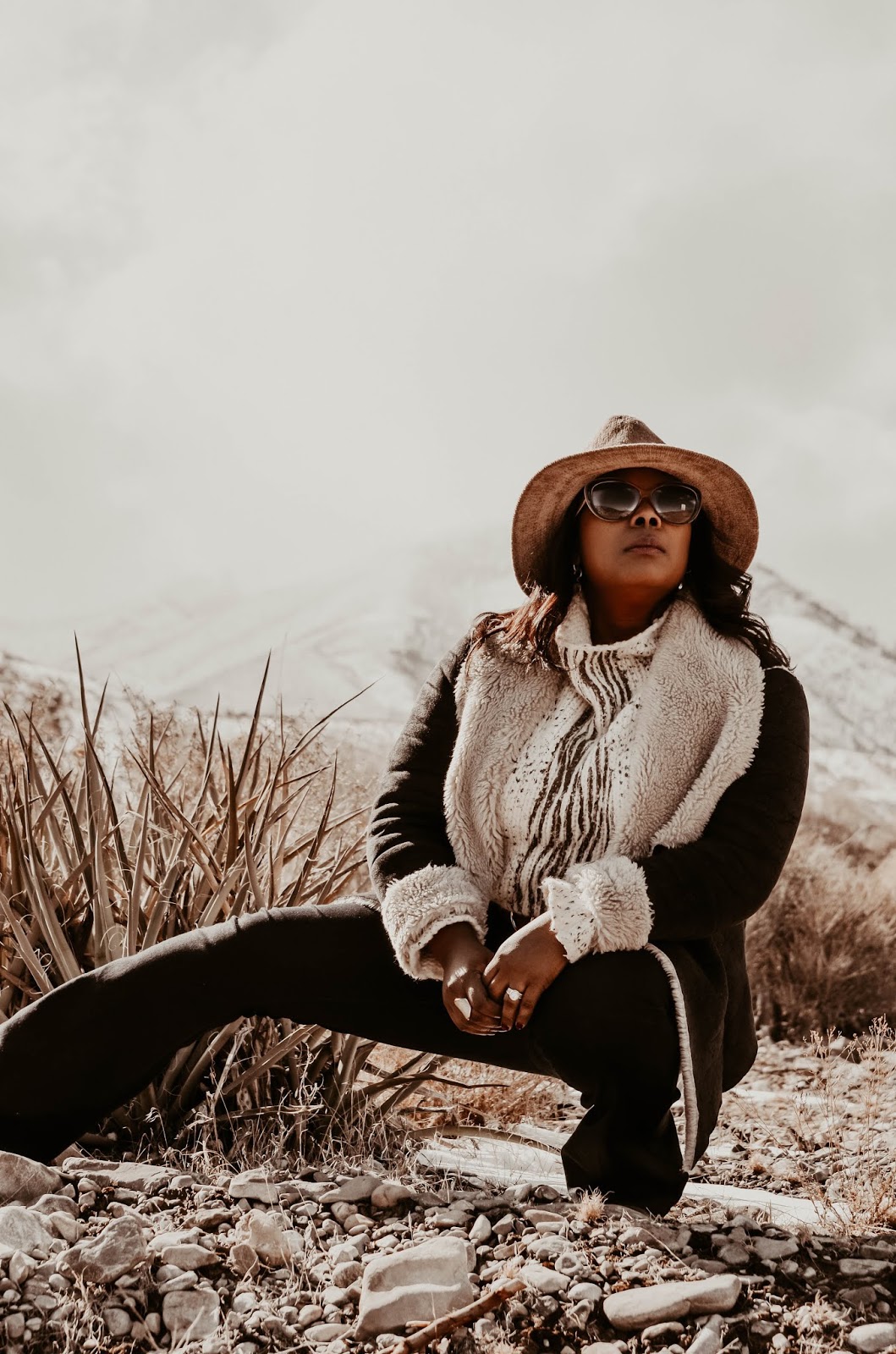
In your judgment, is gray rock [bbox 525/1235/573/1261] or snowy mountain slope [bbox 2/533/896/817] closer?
gray rock [bbox 525/1235/573/1261]

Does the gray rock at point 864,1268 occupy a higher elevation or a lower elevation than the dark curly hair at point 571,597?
lower

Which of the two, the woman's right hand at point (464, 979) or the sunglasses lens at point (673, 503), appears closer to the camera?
the woman's right hand at point (464, 979)

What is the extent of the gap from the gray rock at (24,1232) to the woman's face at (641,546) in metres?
1.61

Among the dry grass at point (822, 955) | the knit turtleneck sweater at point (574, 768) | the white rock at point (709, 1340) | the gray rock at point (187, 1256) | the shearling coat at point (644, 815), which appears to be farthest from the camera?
the dry grass at point (822, 955)

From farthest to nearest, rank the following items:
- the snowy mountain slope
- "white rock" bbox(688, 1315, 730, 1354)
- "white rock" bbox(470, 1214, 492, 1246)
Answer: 1. the snowy mountain slope
2. "white rock" bbox(470, 1214, 492, 1246)
3. "white rock" bbox(688, 1315, 730, 1354)

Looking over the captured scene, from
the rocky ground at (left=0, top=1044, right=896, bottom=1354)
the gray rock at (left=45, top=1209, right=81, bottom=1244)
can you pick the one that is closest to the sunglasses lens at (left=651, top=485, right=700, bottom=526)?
the rocky ground at (left=0, top=1044, right=896, bottom=1354)

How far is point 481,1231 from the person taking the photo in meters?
2.04

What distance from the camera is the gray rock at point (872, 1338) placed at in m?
1.71

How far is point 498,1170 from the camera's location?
103 inches

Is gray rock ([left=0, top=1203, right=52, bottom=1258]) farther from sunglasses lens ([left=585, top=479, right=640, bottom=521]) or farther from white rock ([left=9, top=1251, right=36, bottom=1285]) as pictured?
sunglasses lens ([left=585, top=479, right=640, bottom=521])

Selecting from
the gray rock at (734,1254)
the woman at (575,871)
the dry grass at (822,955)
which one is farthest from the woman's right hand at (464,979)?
the dry grass at (822,955)

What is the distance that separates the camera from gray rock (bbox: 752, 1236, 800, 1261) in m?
1.99

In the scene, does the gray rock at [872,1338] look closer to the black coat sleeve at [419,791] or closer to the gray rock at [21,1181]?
the black coat sleeve at [419,791]

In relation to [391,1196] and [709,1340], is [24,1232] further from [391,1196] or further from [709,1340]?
[709,1340]
